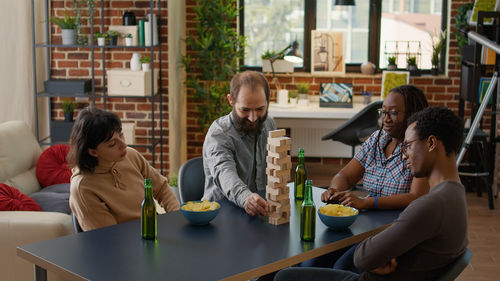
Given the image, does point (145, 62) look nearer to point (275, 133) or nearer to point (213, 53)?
point (213, 53)

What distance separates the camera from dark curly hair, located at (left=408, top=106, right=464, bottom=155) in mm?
1987

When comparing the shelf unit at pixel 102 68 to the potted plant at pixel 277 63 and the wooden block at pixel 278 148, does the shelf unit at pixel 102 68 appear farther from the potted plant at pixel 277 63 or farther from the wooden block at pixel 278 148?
the wooden block at pixel 278 148

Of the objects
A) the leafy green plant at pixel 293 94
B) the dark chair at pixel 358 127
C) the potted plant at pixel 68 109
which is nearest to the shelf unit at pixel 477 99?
the dark chair at pixel 358 127

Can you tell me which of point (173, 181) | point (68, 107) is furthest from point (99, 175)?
point (68, 107)

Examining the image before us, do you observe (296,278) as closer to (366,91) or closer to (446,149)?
(446,149)

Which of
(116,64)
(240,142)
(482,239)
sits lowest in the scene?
(482,239)

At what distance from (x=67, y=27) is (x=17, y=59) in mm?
480

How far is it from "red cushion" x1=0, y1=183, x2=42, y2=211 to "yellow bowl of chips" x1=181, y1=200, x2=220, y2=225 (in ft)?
4.33

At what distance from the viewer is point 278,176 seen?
2416mm

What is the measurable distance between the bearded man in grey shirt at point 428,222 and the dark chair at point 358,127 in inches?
123

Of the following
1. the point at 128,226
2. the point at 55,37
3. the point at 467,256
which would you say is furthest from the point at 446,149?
the point at 55,37

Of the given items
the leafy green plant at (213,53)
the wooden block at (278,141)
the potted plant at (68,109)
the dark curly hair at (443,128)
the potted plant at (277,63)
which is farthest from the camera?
the potted plant at (277,63)

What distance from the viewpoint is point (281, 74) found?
6316mm

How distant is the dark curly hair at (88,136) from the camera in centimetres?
266
